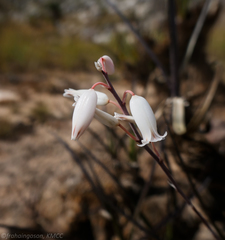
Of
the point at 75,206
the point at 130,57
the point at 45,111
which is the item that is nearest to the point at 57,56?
the point at 130,57

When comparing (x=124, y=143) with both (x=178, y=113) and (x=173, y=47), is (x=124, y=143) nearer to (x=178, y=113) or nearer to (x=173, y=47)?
(x=178, y=113)

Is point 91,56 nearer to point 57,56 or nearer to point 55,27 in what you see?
point 57,56

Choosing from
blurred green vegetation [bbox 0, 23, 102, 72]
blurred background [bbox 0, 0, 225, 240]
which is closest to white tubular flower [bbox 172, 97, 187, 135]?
blurred background [bbox 0, 0, 225, 240]

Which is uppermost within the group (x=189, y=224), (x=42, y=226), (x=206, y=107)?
(x=206, y=107)

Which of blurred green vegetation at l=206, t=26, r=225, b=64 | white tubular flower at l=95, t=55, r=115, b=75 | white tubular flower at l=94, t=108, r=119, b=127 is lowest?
white tubular flower at l=94, t=108, r=119, b=127

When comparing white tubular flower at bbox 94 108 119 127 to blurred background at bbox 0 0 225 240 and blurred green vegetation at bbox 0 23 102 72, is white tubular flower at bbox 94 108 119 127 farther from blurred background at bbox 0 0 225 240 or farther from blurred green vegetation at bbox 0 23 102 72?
blurred green vegetation at bbox 0 23 102 72

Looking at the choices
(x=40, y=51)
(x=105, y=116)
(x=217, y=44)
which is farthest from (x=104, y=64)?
(x=40, y=51)
